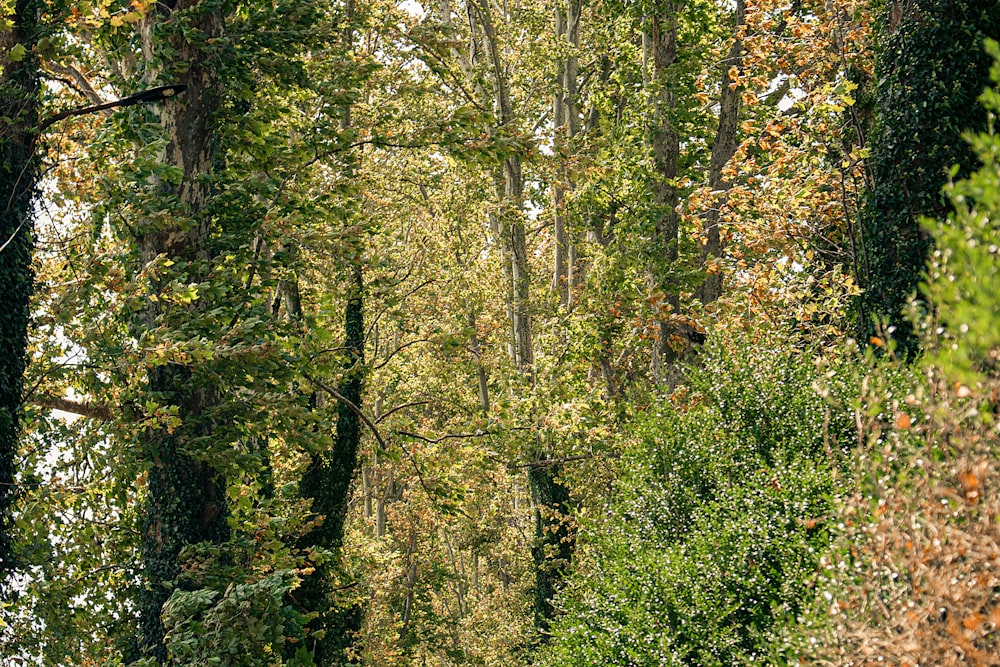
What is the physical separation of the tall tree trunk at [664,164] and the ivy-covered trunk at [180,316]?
22.5ft

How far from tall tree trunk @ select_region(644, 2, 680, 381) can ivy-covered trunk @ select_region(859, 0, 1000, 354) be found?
5.01m

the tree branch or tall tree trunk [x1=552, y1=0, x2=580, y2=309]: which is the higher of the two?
tall tree trunk [x1=552, y1=0, x2=580, y2=309]

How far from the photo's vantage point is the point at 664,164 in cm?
1509

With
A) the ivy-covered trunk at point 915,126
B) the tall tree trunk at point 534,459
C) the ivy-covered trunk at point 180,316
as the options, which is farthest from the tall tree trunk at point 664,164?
the ivy-covered trunk at point 180,316

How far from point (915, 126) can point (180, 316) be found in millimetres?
7025

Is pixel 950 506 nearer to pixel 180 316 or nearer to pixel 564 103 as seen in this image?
pixel 180 316

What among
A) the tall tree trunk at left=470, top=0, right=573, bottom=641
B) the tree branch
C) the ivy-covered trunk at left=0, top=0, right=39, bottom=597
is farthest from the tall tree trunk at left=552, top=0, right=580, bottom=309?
the ivy-covered trunk at left=0, top=0, right=39, bottom=597

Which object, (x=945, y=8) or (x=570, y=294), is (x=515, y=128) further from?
(x=570, y=294)

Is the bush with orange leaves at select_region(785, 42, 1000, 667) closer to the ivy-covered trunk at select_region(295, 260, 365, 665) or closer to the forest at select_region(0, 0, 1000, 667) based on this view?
the forest at select_region(0, 0, 1000, 667)

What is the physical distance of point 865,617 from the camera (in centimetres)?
498

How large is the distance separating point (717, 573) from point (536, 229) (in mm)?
22925

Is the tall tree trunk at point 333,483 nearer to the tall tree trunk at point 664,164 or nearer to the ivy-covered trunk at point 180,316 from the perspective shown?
the tall tree trunk at point 664,164

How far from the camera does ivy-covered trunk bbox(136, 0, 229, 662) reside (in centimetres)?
948

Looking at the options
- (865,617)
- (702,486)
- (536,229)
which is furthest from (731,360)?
(536,229)
